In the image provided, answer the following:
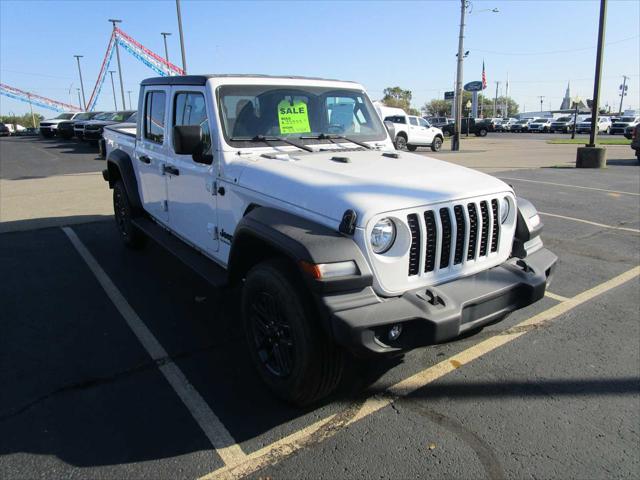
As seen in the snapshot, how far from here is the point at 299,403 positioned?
2.83m

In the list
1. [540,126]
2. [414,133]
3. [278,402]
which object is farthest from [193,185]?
[540,126]

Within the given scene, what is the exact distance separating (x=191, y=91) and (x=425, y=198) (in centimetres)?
236

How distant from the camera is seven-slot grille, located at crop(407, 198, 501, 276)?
2.69m

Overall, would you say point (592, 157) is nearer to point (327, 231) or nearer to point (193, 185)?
point (193, 185)

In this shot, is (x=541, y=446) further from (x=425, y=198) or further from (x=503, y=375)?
(x=425, y=198)

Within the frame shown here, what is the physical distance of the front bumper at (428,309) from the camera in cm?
234

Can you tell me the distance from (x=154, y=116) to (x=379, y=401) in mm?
3671

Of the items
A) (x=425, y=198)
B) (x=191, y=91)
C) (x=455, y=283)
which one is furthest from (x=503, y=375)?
(x=191, y=91)

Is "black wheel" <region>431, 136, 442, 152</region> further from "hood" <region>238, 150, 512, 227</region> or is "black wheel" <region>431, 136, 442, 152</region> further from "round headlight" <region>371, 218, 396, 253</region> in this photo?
"round headlight" <region>371, 218, 396, 253</region>

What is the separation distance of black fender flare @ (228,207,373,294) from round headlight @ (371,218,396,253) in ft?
0.41

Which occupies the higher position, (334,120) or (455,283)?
(334,120)

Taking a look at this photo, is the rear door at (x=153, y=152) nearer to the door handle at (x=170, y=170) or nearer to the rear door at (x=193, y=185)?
the door handle at (x=170, y=170)

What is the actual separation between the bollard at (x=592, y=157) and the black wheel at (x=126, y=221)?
1375cm

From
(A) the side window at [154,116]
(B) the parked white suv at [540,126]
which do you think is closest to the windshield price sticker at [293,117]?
(A) the side window at [154,116]
